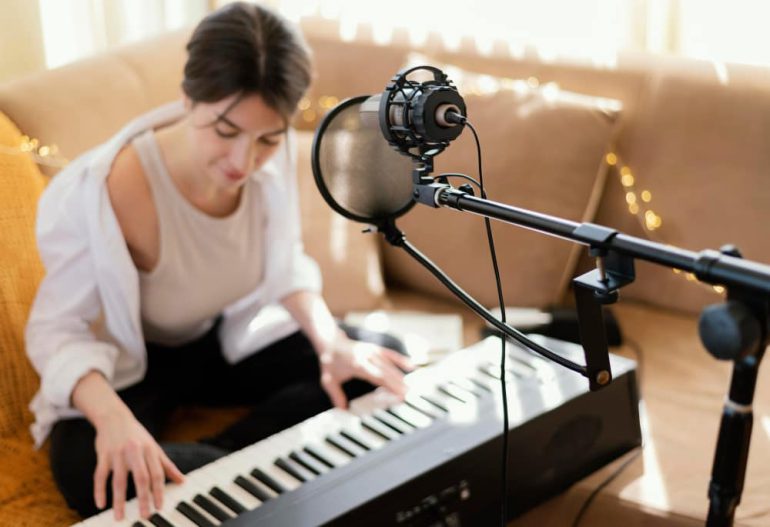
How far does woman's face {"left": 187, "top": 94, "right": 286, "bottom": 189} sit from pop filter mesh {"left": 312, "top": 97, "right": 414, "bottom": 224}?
0.38m

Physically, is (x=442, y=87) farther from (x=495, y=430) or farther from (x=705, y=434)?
(x=705, y=434)

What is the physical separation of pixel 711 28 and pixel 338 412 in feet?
4.75

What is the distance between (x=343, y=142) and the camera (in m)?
1.08

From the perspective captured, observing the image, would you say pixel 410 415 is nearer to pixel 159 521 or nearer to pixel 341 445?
pixel 341 445

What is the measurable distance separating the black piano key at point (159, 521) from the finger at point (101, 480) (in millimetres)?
106

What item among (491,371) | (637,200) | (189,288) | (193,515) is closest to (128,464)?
(193,515)

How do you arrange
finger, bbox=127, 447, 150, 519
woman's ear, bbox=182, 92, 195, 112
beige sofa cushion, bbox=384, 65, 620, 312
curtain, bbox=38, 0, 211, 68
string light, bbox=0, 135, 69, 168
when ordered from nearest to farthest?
finger, bbox=127, 447, 150, 519, woman's ear, bbox=182, 92, 195, 112, string light, bbox=0, 135, 69, 168, beige sofa cushion, bbox=384, 65, 620, 312, curtain, bbox=38, 0, 211, 68

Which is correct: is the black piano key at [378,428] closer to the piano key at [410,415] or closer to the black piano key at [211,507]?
the piano key at [410,415]

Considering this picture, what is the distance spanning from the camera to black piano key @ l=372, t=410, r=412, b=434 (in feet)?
4.28

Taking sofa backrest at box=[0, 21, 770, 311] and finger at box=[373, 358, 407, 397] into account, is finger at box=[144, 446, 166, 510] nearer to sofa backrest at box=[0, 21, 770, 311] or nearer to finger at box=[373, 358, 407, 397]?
finger at box=[373, 358, 407, 397]

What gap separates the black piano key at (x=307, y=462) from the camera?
122 centimetres

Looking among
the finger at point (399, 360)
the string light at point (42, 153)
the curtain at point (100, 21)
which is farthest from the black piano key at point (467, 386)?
the curtain at point (100, 21)

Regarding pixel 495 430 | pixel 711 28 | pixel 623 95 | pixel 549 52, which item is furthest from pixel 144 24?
pixel 495 430

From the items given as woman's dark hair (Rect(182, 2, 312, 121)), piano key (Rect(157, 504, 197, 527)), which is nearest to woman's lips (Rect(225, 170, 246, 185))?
woman's dark hair (Rect(182, 2, 312, 121))
